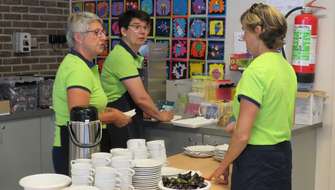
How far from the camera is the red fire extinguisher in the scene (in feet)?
11.4

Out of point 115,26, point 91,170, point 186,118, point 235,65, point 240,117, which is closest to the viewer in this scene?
point 91,170

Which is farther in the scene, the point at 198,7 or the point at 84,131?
the point at 198,7

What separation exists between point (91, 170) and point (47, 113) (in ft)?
7.58

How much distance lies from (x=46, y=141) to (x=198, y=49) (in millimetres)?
1448

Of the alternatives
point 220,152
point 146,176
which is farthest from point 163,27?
point 146,176

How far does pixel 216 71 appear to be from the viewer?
4.05m

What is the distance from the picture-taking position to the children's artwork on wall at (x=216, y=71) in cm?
403

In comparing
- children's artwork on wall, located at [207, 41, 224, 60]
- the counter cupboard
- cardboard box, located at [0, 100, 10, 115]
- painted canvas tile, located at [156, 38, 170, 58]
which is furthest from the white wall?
cardboard box, located at [0, 100, 10, 115]

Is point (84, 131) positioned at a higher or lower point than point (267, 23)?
lower

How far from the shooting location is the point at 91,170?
1.93 metres

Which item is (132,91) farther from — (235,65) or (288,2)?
(288,2)

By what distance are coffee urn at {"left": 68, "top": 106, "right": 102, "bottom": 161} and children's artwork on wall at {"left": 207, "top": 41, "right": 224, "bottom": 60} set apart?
6.99ft

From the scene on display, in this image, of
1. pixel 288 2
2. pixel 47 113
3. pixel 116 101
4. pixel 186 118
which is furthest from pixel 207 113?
pixel 47 113

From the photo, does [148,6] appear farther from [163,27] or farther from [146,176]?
[146,176]
